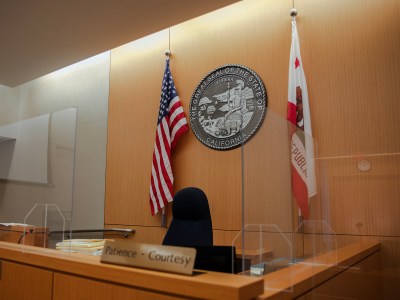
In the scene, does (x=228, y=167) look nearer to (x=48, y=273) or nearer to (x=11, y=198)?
(x=11, y=198)

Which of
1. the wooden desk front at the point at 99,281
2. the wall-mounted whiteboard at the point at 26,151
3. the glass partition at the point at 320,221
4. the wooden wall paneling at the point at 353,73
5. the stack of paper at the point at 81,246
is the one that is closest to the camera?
the wooden desk front at the point at 99,281

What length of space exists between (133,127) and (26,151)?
57.2 inches

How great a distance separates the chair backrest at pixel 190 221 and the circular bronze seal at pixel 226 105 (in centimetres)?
78

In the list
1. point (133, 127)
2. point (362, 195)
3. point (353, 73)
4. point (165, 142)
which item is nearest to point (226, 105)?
point (165, 142)

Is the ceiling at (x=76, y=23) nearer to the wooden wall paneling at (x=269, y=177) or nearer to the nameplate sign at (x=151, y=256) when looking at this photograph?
the wooden wall paneling at (x=269, y=177)

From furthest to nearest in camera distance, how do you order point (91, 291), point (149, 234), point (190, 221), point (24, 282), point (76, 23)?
point (149, 234)
point (76, 23)
point (190, 221)
point (24, 282)
point (91, 291)

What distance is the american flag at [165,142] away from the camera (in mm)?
3602

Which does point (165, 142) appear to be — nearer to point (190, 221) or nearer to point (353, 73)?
point (190, 221)

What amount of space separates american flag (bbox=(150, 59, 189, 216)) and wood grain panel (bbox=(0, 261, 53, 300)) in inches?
80.2

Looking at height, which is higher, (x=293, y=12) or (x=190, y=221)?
(x=293, y=12)

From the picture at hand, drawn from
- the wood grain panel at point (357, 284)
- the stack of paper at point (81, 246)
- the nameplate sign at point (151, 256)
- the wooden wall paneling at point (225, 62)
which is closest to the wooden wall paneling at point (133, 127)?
the wooden wall paneling at point (225, 62)

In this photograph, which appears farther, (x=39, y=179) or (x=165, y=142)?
(x=165, y=142)

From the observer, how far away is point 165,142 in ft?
12.0

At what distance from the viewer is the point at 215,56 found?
11.7 feet
